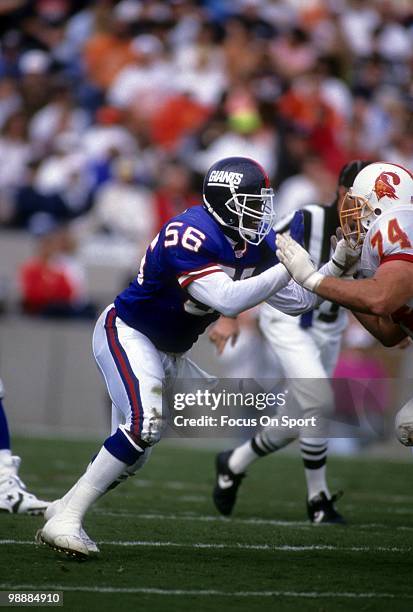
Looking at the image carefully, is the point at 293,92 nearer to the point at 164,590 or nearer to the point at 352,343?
the point at 352,343

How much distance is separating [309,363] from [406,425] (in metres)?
1.69

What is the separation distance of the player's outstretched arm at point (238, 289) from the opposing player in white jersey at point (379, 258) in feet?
0.30

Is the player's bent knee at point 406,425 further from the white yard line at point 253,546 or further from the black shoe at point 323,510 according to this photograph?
the black shoe at point 323,510

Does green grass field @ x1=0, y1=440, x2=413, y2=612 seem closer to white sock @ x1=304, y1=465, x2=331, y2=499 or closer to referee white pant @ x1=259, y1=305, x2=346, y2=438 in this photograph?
white sock @ x1=304, y1=465, x2=331, y2=499

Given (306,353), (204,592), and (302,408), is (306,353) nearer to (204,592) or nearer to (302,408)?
(302,408)

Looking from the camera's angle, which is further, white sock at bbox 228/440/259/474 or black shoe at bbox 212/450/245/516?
white sock at bbox 228/440/259/474

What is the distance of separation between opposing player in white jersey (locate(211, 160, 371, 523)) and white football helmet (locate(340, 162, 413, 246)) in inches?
51.2

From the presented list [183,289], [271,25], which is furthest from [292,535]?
[271,25]

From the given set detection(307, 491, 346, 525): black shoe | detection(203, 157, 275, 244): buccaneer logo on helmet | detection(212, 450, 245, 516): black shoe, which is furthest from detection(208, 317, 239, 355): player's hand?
detection(203, 157, 275, 244): buccaneer logo on helmet

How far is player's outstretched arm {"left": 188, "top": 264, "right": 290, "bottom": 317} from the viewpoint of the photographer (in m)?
4.68

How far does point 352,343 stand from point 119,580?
6926 mm

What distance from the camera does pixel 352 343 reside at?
1105cm

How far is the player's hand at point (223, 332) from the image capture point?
612 centimetres

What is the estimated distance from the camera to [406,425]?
493 centimetres
